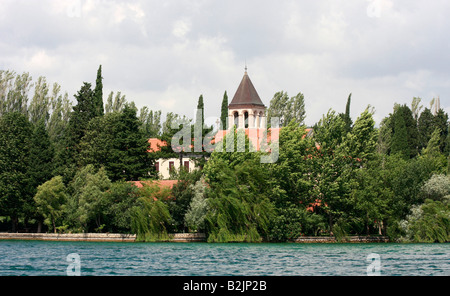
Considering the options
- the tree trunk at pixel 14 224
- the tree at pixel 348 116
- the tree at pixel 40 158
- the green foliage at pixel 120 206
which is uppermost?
the tree at pixel 348 116

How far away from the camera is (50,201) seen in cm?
4647

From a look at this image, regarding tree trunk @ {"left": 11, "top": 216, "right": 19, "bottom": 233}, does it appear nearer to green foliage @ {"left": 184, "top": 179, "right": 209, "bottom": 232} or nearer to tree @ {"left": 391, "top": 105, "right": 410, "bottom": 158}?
green foliage @ {"left": 184, "top": 179, "right": 209, "bottom": 232}

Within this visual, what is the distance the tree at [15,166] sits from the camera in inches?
1845

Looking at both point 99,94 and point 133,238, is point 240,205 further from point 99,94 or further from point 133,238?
point 99,94

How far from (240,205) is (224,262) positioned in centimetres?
1460

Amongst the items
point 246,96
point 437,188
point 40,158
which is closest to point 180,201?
point 40,158

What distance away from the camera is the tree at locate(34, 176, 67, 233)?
46.2 m

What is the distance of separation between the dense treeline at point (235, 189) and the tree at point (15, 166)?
0.08m

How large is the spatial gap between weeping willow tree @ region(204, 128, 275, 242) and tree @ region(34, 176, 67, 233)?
462 inches

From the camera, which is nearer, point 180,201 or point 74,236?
point 180,201

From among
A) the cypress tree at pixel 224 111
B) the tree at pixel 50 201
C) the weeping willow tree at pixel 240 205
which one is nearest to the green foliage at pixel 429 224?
the weeping willow tree at pixel 240 205

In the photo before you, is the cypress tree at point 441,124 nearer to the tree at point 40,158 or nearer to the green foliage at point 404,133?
the green foliage at point 404,133

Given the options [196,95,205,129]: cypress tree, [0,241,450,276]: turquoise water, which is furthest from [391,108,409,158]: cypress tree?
[0,241,450,276]: turquoise water
